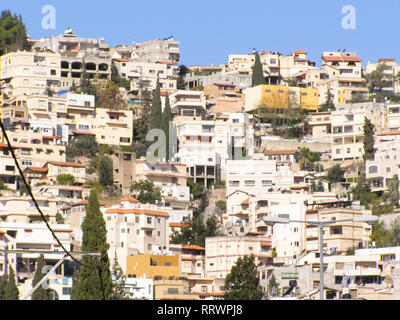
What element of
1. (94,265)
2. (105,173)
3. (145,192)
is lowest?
(94,265)

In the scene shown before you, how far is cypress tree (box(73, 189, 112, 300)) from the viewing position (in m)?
63.4

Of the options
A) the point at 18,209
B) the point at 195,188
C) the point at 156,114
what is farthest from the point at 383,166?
the point at 18,209

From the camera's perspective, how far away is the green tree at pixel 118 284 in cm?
6771

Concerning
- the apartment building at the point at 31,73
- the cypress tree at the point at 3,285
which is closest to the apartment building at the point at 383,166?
the cypress tree at the point at 3,285

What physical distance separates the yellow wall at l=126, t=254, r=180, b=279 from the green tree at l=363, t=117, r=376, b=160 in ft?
102

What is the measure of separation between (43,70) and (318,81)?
3413 centimetres

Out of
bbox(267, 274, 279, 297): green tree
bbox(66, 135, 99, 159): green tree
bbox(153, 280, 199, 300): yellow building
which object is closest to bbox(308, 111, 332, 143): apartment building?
bbox(66, 135, 99, 159): green tree

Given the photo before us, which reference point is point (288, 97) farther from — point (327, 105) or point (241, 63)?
point (241, 63)

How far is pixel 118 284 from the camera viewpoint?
72.4 m

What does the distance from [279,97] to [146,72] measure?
2230cm

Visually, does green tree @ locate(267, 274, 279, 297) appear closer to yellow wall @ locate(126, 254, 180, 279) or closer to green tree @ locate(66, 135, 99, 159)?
yellow wall @ locate(126, 254, 180, 279)

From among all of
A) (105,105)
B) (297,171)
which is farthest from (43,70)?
(297,171)
